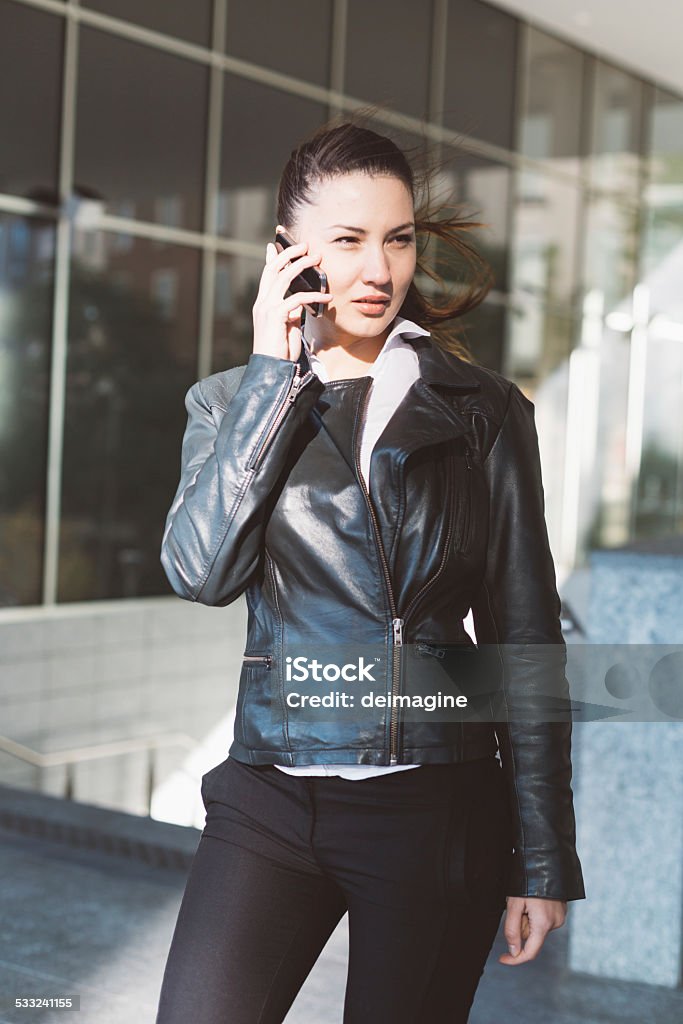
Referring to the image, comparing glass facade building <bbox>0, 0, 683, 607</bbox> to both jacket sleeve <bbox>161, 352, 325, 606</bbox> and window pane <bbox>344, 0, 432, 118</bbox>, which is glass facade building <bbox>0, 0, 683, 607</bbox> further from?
jacket sleeve <bbox>161, 352, 325, 606</bbox>

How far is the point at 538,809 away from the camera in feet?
6.02

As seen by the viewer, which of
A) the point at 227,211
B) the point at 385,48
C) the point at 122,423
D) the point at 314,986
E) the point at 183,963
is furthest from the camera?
the point at 385,48

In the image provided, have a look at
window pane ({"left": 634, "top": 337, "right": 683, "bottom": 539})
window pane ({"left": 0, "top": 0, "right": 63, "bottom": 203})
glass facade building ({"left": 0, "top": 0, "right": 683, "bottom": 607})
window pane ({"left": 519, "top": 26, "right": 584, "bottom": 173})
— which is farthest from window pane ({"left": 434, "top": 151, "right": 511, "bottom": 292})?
window pane ({"left": 0, "top": 0, "right": 63, "bottom": 203})

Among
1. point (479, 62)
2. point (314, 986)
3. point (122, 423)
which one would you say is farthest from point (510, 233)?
point (314, 986)

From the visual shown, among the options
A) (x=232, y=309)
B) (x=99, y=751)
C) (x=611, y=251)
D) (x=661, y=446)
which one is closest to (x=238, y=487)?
(x=99, y=751)

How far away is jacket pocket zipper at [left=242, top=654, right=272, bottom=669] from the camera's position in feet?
5.97

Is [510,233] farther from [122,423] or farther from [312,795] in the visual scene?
[312,795]

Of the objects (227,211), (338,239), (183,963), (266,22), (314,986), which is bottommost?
(314,986)

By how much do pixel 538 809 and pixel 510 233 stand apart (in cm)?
1309

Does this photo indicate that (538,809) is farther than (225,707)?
No

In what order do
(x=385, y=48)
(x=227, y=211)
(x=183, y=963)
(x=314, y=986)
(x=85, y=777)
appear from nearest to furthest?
(x=183, y=963), (x=314, y=986), (x=85, y=777), (x=227, y=211), (x=385, y=48)

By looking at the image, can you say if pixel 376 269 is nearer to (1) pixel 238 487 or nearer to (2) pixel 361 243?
(2) pixel 361 243

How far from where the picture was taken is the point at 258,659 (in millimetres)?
Answer: 1834

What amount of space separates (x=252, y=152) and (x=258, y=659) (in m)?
9.94
